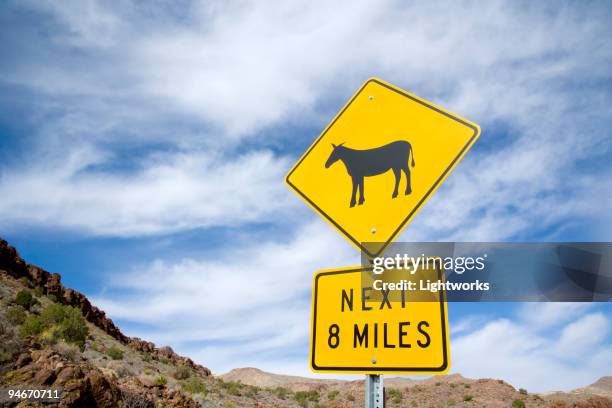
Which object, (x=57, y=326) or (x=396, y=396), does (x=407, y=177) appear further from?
(x=396, y=396)

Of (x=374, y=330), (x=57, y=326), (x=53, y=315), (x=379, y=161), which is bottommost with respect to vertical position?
(x=374, y=330)

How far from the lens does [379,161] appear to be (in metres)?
2.73

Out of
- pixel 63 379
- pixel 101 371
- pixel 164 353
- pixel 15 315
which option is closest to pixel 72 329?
pixel 15 315

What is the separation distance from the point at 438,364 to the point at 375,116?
5.31 ft

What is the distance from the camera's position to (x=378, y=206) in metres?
2.69

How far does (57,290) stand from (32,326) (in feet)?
35.6

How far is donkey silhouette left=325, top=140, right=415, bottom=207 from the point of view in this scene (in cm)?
264

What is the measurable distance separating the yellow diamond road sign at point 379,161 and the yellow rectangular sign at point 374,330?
0.27m

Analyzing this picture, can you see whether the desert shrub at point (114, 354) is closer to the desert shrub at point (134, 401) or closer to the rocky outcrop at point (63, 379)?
the desert shrub at point (134, 401)

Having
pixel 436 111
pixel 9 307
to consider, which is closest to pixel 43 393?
pixel 436 111

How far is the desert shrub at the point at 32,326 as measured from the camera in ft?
61.3

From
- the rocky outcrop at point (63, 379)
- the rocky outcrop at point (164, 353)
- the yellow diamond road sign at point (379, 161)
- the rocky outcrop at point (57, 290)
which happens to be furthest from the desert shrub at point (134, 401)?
the rocky outcrop at point (164, 353)

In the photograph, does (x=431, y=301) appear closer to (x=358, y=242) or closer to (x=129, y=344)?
(x=358, y=242)

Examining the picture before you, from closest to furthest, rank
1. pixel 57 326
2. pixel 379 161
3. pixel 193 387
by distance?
pixel 379 161
pixel 57 326
pixel 193 387
